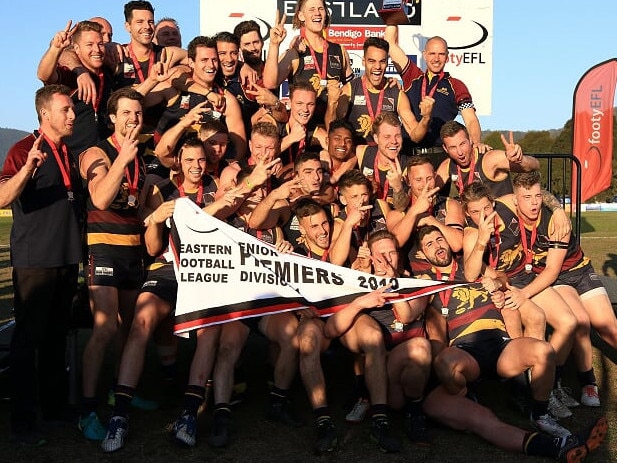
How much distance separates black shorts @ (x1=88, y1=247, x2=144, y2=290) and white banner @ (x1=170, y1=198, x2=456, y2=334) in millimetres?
388

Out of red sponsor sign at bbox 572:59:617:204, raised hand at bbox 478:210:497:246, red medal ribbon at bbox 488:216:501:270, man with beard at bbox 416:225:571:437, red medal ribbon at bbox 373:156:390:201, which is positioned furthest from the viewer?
red sponsor sign at bbox 572:59:617:204

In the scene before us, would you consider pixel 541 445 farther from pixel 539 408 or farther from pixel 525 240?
pixel 525 240

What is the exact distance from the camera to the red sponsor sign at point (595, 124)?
17.1m

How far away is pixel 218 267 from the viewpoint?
16.4ft

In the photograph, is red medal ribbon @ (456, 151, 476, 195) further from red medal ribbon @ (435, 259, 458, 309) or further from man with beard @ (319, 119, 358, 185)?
red medal ribbon @ (435, 259, 458, 309)

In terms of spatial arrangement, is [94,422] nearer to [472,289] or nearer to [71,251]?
[71,251]

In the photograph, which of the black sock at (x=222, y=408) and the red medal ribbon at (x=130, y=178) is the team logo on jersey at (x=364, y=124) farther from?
the black sock at (x=222, y=408)

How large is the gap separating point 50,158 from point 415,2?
959cm

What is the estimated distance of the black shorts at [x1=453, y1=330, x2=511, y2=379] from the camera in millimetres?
4895

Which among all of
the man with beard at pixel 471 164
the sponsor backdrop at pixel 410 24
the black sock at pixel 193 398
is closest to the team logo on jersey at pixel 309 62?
the man with beard at pixel 471 164

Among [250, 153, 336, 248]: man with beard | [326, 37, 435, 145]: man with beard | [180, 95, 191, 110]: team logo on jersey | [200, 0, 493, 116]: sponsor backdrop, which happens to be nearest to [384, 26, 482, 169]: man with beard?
[326, 37, 435, 145]: man with beard

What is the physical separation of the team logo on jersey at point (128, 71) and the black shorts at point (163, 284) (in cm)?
211

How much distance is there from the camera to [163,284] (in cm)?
517

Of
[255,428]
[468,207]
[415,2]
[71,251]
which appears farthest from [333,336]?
[415,2]
